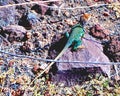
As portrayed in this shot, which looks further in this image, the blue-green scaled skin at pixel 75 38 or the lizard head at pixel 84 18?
the lizard head at pixel 84 18

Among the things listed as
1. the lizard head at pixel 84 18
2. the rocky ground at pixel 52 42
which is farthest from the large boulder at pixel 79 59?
the lizard head at pixel 84 18

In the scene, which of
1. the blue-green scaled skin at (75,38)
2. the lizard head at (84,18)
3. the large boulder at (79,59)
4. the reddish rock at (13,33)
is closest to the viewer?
the large boulder at (79,59)

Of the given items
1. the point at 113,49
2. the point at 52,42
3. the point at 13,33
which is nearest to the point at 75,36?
the point at 52,42

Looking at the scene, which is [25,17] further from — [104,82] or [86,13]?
[104,82]

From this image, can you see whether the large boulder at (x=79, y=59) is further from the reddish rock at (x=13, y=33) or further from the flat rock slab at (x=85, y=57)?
the reddish rock at (x=13, y=33)

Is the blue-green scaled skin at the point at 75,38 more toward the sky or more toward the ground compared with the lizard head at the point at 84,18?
more toward the ground
